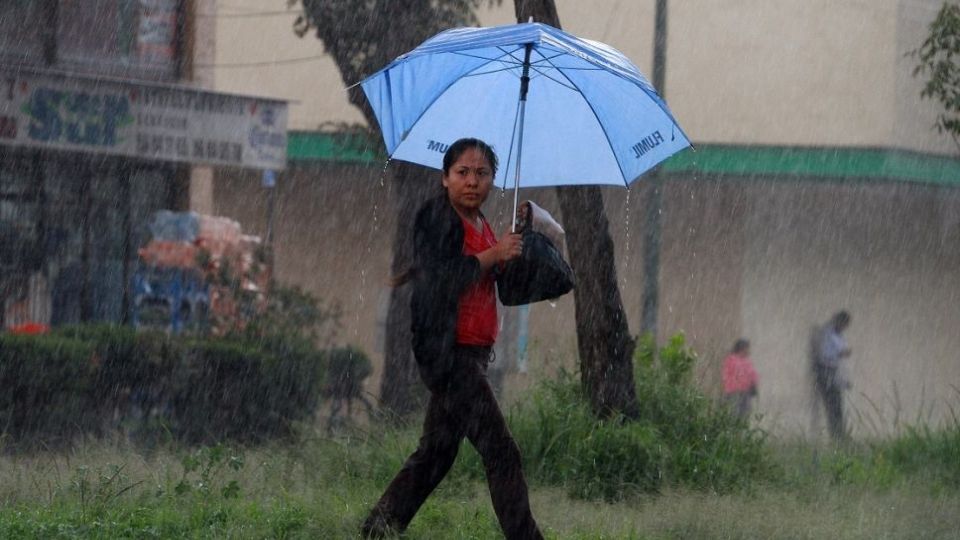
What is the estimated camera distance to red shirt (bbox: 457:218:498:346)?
219 inches

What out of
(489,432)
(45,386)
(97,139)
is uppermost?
(97,139)

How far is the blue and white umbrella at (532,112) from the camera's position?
6289mm

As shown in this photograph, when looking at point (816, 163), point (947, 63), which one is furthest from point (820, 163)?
point (947, 63)

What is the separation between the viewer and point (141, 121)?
534 inches

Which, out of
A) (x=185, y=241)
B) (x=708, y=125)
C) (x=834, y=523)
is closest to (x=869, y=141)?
(x=708, y=125)

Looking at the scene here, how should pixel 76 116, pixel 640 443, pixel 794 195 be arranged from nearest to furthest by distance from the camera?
pixel 640 443, pixel 76 116, pixel 794 195

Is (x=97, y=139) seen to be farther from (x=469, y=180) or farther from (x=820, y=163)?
(x=820, y=163)

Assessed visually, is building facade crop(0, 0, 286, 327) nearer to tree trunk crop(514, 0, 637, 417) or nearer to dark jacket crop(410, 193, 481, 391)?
tree trunk crop(514, 0, 637, 417)

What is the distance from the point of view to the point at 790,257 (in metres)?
19.4

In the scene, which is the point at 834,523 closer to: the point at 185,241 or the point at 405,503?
the point at 405,503

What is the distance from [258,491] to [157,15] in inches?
375

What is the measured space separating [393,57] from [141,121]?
3.26 metres

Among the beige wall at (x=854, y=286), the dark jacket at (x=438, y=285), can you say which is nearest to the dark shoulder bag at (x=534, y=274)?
the dark jacket at (x=438, y=285)

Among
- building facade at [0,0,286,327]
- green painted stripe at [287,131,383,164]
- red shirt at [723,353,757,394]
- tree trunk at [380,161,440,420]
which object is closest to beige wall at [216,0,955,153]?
green painted stripe at [287,131,383,164]
